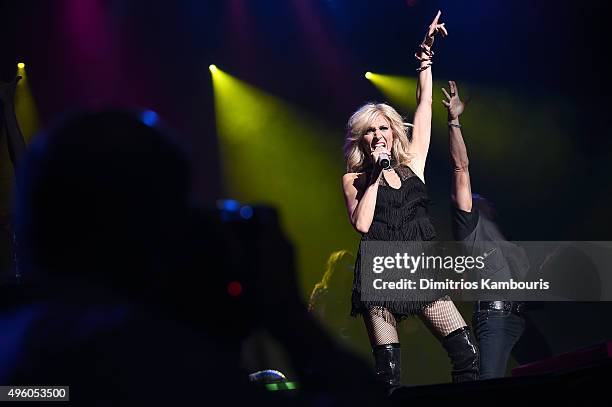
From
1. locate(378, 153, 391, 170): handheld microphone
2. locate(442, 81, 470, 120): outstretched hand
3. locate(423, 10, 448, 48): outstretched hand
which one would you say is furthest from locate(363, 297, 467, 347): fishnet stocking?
locate(423, 10, 448, 48): outstretched hand

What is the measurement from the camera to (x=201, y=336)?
86 cm

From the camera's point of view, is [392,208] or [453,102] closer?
[392,208]

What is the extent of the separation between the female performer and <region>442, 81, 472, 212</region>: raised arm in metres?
0.33

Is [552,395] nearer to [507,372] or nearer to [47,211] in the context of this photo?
[47,211]

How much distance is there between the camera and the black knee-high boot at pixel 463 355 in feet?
12.6

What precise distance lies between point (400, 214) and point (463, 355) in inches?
36.9

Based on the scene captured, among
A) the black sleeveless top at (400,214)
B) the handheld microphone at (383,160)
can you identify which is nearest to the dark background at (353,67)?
the black sleeveless top at (400,214)

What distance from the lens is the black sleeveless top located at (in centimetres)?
429

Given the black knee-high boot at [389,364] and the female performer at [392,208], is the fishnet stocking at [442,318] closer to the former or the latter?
the female performer at [392,208]

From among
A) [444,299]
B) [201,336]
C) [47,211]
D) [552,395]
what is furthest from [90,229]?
[444,299]

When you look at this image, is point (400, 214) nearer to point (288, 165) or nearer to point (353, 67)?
point (288, 165)

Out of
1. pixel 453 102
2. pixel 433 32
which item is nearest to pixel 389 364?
pixel 453 102

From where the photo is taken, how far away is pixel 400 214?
432cm

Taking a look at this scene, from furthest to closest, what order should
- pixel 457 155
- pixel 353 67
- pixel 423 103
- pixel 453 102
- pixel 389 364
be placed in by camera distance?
1. pixel 353 67
2. pixel 453 102
3. pixel 457 155
4. pixel 423 103
5. pixel 389 364
